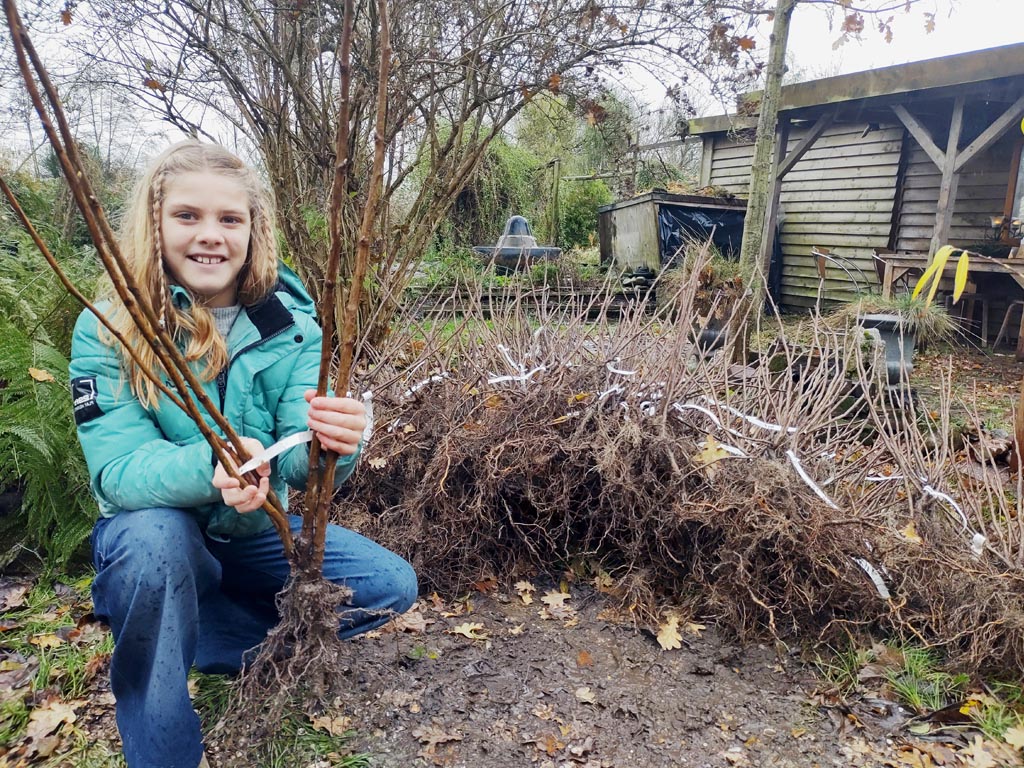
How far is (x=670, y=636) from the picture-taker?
232 centimetres

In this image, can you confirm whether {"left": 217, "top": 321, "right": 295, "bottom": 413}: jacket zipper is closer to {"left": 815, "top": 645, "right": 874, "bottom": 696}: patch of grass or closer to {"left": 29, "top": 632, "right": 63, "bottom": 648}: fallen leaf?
{"left": 29, "top": 632, "right": 63, "bottom": 648}: fallen leaf

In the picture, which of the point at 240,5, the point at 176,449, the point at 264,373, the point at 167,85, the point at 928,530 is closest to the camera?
the point at 176,449

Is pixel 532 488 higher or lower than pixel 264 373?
lower

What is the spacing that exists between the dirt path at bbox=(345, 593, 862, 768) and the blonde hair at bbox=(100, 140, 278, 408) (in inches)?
45.0

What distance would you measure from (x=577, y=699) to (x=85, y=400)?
1.63 m

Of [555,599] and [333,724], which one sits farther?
[555,599]

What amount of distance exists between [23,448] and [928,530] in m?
3.33

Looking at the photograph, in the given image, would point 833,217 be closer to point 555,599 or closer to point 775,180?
point 775,180

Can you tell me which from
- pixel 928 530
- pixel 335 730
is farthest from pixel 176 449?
pixel 928 530

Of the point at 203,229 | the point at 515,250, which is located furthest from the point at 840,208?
the point at 203,229

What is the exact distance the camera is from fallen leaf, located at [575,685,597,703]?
80.1 inches

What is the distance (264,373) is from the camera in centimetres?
177

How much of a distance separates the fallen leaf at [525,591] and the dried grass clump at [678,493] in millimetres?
66

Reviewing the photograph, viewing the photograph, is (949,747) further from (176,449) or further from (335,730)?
(176,449)
